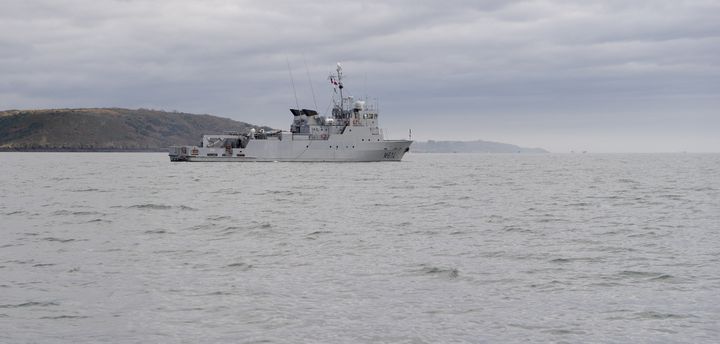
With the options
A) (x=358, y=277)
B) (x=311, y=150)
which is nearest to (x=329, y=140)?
(x=311, y=150)

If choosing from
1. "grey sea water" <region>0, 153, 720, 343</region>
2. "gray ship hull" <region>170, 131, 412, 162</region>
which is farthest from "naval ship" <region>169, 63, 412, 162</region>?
"grey sea water" <region>0, 153, 720, 343</region>

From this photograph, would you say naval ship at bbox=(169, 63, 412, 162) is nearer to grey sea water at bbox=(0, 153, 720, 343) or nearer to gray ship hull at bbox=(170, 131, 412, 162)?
gray ship hull at bbox=(170, 131, 412, 162)

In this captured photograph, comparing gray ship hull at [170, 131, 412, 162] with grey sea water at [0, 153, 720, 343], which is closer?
grey sea water at [0, 153, 720, 343]

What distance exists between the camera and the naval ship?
101m

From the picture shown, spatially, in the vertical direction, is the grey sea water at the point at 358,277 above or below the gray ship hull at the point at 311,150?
below

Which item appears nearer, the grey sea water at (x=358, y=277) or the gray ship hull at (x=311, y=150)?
the grey sea water at (x=358, y=277)

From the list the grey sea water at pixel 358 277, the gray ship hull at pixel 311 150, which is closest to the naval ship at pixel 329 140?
the gray ship hull at pixel 311 150

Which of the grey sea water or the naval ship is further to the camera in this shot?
the naval ship

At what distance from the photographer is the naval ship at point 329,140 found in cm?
10119

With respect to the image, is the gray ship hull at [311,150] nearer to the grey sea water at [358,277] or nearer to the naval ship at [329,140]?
the naval ship at [329,140]

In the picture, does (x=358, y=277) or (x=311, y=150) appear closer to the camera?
(x=358, y=277)

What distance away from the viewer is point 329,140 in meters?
101

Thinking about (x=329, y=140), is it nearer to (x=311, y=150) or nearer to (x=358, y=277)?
Result: (x=311, y=150)

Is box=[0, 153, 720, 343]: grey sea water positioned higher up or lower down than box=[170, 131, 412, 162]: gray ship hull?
lower down
